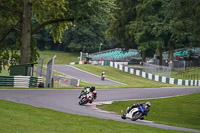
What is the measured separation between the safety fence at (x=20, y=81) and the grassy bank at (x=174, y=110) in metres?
10.1

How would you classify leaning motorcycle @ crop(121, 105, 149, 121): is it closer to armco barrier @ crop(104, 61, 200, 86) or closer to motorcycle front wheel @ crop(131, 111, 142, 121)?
motorcycle front wheel @ crop(131, 111, 142, 121)

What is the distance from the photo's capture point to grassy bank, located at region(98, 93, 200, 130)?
19906 mm

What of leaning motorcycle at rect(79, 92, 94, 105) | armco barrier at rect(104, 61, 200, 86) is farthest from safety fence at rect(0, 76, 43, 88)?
armco barrier at rect(104, 61, 200, 86)

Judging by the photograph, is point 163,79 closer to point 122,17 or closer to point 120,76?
point 120,76

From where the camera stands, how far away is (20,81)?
107ft

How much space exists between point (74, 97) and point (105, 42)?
75.3 m

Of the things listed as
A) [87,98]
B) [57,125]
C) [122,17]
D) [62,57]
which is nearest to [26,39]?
[87,98]

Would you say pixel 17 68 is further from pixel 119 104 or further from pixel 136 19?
pixel 136 19

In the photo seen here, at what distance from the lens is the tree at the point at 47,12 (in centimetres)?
3669

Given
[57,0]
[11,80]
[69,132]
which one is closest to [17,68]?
[11,80]

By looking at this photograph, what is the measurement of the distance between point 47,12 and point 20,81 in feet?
29.7

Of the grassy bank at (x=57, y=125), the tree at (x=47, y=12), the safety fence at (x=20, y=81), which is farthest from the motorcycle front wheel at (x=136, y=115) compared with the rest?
the tree at (x=47, y=12)

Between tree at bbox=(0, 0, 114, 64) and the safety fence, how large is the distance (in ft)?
16.1

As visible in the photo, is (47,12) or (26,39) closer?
(26,39)
